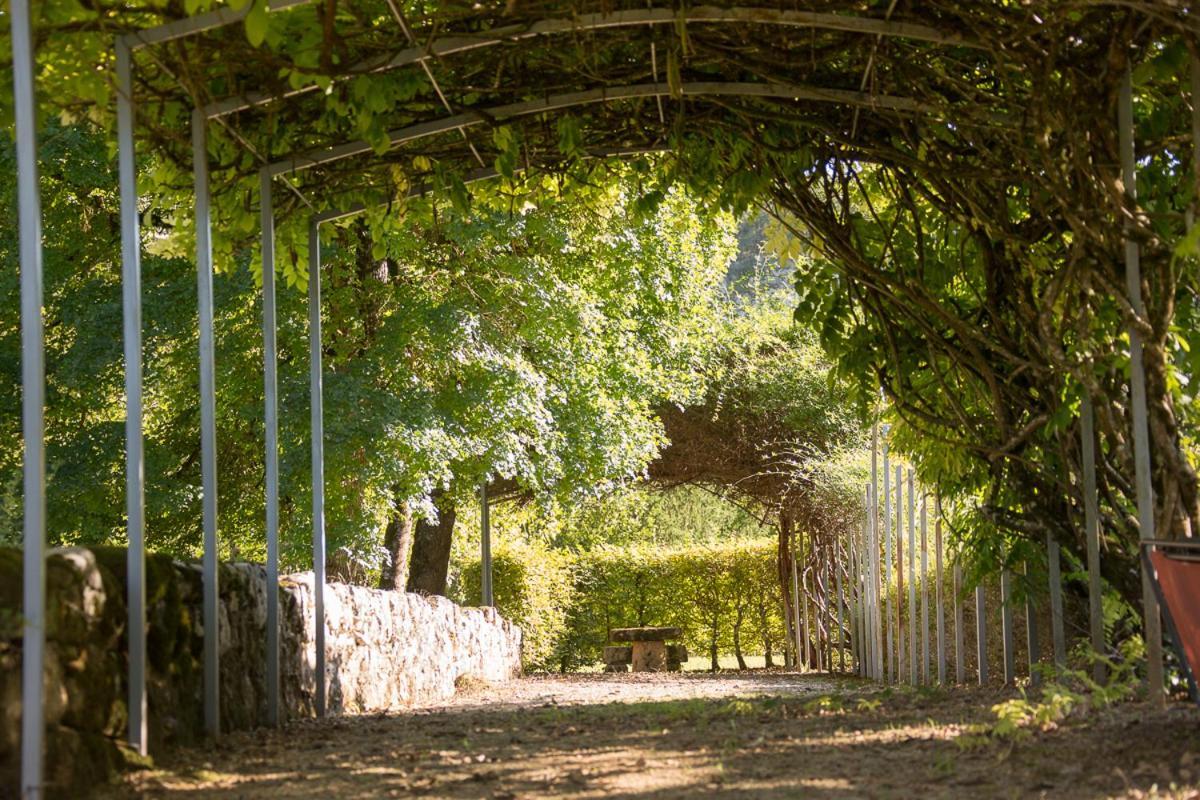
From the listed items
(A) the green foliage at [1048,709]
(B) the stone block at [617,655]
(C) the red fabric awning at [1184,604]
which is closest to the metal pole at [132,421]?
(A) the green foliage at [1048,709]

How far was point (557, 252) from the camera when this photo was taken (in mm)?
12234

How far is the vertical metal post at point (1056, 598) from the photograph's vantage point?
557 cm

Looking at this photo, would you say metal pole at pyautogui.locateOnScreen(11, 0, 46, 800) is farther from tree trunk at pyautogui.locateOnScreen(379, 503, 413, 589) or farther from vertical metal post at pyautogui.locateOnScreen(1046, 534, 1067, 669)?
tree trunk at pyautogui.locateOnScreen(379, 503, 413, 589)

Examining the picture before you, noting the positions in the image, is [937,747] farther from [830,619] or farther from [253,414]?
[830,619]

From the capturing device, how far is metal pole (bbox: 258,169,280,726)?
5.22m

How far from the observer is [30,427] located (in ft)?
Answer: 9.93

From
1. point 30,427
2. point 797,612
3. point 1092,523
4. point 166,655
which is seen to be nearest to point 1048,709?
point 1092,523

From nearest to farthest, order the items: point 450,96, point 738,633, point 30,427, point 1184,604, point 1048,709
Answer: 1. point 30,427
2. point 1184,604
3. point 1048,709
4. point 450,96
5. point 738,633

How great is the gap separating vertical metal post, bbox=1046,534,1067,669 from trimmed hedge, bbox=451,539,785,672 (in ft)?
36.3

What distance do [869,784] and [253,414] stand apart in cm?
751

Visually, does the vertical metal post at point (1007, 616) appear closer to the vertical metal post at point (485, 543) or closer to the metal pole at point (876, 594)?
the metal pole at point (876, 594)

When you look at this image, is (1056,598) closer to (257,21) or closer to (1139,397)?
(1139,397)

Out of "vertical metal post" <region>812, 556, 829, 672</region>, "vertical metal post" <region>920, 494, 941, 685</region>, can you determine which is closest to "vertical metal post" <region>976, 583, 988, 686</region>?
"vertical metal post" <region>920, 494, 941, 685</region>

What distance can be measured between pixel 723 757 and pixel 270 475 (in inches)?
91.6
